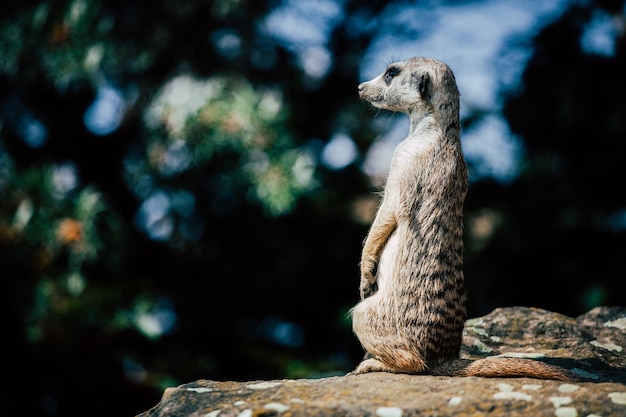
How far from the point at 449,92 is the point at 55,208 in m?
4.17

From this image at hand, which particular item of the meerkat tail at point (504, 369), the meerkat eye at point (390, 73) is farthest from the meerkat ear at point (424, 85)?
the meerkat tail at point (504, 369)

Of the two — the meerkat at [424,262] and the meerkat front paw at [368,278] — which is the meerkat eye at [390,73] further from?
the meerkat front paw at [368,278]

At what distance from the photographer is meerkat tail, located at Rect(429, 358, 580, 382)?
3109mm

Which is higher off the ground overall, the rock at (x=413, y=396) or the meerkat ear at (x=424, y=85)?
the meerkat ear at (x=424, y=85)

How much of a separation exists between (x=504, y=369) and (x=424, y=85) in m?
1.52

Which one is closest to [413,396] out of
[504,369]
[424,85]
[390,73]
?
[504,369]

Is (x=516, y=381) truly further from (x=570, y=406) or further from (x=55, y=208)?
(x=55, y=208)

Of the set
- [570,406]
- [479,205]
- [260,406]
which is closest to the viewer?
[570,406]

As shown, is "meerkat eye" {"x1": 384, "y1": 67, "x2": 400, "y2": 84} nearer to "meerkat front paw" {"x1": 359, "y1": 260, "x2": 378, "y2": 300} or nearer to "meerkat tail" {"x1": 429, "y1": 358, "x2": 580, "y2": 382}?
"meerkat front paw" {"x1": 359, "y1": 260, "x2": 378, "y2": 300}

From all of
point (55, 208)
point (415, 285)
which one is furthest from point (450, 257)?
point (55, 208)

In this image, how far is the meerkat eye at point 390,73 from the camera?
3.90m

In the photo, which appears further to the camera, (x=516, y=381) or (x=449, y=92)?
(x=449, y=92)

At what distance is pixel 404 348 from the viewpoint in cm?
335

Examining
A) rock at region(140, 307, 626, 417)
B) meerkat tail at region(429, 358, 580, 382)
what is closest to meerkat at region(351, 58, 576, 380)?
meerkat tail at region(429, 358, 580, 382)
